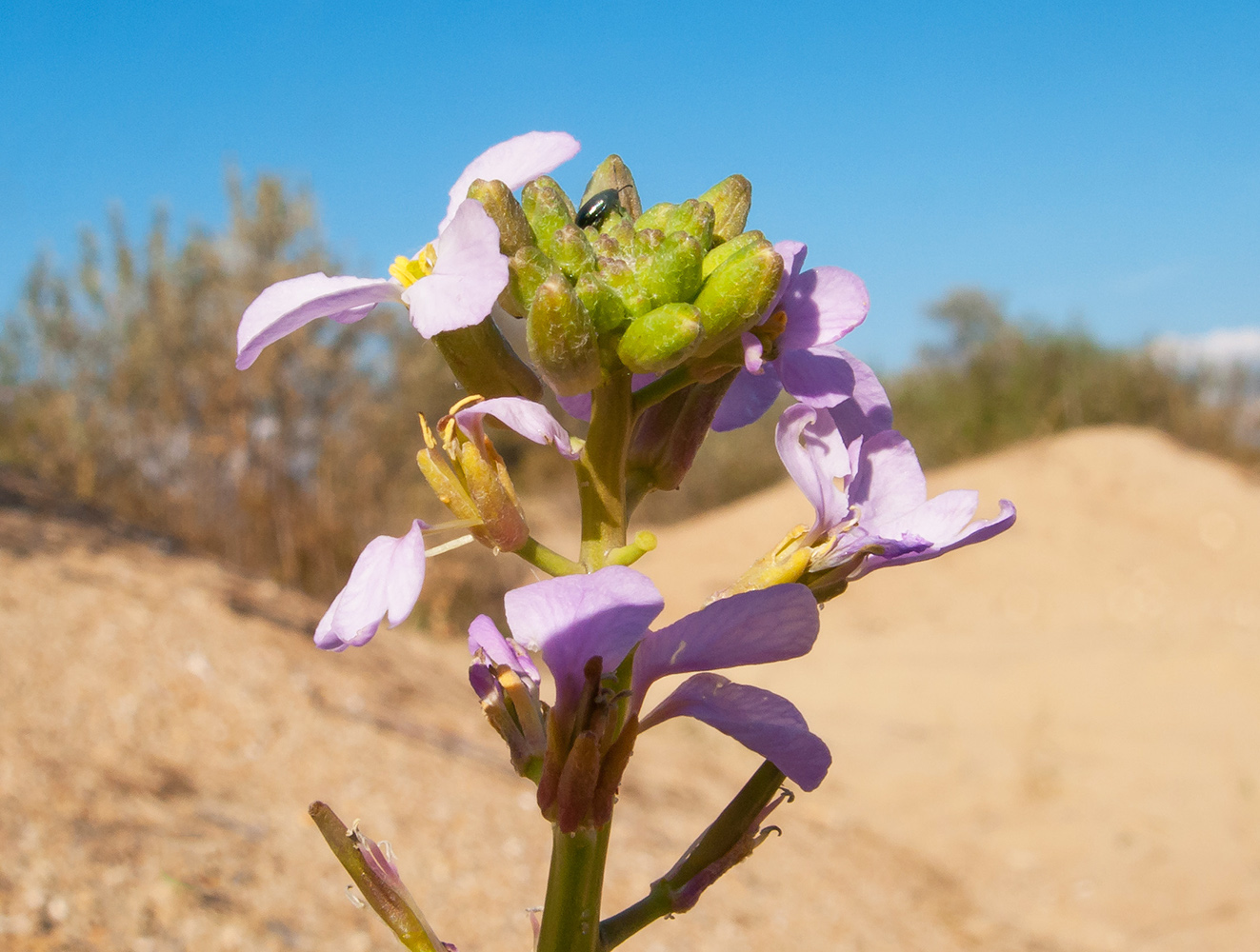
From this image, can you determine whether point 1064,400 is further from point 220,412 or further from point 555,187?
point 555,187

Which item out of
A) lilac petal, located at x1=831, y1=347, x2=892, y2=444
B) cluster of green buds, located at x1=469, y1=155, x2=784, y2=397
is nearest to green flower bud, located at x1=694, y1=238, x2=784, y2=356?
cluster of green buds, located at x1=469, y1=155, x2=784, y2=397

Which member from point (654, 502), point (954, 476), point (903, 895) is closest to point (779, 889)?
point (903, 895)

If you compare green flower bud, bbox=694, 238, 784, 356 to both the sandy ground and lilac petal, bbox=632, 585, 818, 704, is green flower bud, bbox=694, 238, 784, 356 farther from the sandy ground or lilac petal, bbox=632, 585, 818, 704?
the sandy ground

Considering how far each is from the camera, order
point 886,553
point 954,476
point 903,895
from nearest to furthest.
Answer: point 886,553
point 903,895
point 954,476

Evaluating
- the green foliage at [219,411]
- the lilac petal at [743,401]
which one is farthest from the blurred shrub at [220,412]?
the lilac petal at [743,401]

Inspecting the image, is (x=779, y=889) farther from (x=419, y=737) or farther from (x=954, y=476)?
(x=954, y=476)

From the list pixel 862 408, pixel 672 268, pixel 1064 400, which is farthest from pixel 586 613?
pixel 1064 400

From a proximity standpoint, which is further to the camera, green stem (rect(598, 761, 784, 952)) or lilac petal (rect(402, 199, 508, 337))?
green stem (rect(598, 761, 784, 952))
